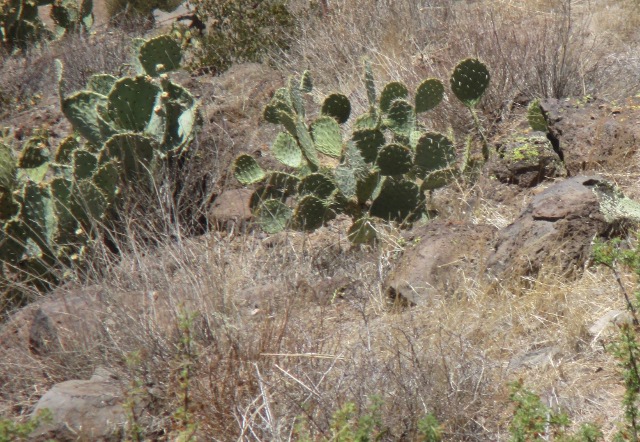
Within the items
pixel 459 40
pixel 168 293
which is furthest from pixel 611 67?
pixel 168 293

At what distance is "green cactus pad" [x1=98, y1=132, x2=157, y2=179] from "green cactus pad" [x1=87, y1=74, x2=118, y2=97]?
2.21 ft

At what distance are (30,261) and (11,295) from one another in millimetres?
400

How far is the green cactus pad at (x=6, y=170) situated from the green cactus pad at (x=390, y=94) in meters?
2.46

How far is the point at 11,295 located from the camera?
203 inches

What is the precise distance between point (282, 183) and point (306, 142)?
347mm

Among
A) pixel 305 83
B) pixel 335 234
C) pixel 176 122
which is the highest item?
pixel 305 83

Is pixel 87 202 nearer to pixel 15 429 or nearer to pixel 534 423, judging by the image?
pixel 15 429

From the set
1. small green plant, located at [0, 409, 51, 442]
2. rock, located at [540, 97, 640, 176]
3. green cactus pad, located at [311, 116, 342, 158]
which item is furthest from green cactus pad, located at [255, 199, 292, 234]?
small green plant, located at [0, 409, 51, 442]

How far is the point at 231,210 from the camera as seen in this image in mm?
5992

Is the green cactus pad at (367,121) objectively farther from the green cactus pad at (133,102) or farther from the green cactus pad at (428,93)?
the green cactus pad at (133,102)

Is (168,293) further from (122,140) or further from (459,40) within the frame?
(459,40)

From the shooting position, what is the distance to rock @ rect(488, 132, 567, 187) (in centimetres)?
550

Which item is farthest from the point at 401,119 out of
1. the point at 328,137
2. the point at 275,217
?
the point at 275,217

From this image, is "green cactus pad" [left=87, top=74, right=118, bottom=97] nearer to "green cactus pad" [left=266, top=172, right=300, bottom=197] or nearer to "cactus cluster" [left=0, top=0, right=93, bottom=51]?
"green cactus pad" [left=266, top=172, right=300, bottom=197]
